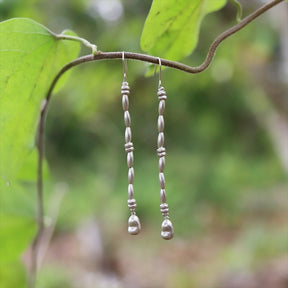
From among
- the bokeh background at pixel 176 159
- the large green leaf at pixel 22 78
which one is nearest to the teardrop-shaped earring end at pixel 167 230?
the large green leaf at pixel 22 78

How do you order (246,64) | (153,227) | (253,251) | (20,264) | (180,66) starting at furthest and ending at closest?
1. (153,227)
2. (253,251)
3. (246,64)
4. (20,264)
5. (180,66)

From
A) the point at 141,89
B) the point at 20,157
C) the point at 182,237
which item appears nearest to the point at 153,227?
the point at 182,237

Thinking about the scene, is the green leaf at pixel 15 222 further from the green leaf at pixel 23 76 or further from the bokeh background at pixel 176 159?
the bokeh background at pixel 176 159

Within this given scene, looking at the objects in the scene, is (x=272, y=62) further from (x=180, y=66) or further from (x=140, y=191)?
(x=180, y=66)

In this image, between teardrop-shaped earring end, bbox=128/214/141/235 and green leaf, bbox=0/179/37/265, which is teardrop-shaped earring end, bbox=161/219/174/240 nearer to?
teardrop-shaped earring end, bbox=128/214/141/235

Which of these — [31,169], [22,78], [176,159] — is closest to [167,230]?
[22,78]

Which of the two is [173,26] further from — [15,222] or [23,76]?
[15,222]

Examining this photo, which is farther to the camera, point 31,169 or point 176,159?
point 176,159
